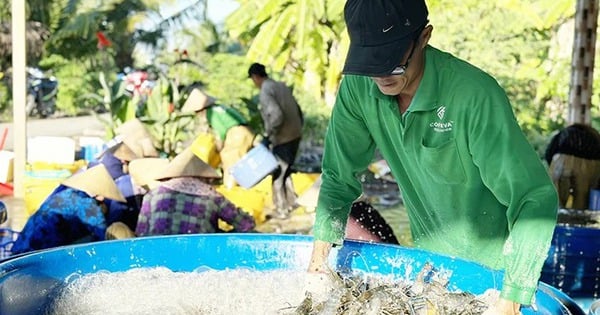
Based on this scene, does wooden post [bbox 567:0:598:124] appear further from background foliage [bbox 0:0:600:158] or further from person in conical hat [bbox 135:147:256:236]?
person in conical hat [bbox 135:147:256:236]

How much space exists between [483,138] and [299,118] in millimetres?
6404

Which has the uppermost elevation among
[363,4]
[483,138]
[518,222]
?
[363,4]

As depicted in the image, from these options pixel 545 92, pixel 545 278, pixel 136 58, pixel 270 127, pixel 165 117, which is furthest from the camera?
pixel 136 58

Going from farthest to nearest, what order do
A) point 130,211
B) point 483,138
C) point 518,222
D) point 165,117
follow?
point 165,117 → point 130,211 → point 483,138 → point 518,222

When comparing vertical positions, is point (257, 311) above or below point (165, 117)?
above

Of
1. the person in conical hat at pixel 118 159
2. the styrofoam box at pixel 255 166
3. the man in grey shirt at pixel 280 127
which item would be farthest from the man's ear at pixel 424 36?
the man in grey shirt at pixel 280 127

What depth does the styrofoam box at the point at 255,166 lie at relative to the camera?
721 centimetres

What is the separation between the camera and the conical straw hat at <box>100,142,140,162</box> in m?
5.16

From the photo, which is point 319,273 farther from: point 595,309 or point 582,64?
point 582,64

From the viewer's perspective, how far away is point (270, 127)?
7.84 metres

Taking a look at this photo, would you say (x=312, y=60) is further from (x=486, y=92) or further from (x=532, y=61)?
(x=486, y=92)

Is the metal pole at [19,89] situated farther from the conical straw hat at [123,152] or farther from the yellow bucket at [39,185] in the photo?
the conical straw hat at [123,152]

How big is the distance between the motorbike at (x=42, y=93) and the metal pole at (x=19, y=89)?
10.5m

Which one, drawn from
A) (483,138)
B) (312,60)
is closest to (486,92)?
(483,138)
